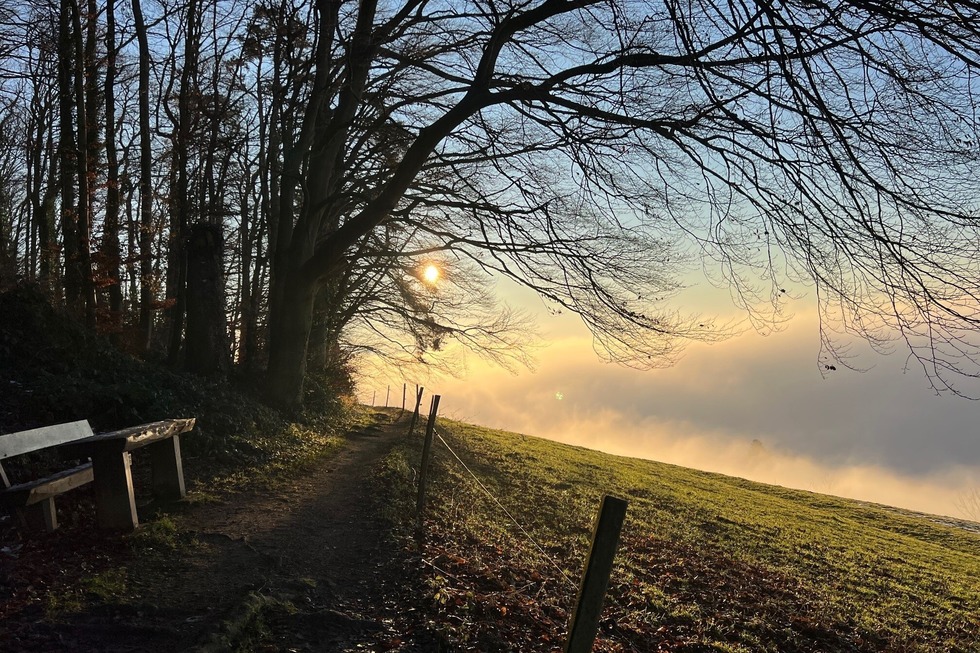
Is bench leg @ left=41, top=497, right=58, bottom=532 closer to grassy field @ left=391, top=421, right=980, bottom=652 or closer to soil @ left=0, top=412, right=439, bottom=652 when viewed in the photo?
soil @ left=0, top=412, right=439, bottom=652

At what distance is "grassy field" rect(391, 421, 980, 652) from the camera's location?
18.7 feet

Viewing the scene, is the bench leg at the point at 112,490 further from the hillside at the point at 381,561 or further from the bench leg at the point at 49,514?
the bench leg at the point at 49,514

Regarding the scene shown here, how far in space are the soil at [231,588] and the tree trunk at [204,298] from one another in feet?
21.1

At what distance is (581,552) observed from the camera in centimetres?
870

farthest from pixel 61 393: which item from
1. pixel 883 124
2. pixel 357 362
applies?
pixel 357 362

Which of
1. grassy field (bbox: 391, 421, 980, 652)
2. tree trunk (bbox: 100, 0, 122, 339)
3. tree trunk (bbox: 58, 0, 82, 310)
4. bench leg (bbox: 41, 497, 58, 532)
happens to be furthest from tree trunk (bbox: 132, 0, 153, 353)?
bench leg (bbox: 41, 497, 58, 532)

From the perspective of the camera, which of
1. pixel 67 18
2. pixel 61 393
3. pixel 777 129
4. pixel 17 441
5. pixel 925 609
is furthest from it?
pixel 67 18

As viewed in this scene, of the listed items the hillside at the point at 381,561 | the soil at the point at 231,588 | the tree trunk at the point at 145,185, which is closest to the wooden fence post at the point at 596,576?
the hillside at the point at 381,561

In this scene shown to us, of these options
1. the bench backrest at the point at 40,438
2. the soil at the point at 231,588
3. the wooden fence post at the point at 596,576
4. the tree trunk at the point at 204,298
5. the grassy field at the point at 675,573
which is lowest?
the soil at the point at 231,588

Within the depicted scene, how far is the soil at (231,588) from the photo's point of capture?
3.94 m

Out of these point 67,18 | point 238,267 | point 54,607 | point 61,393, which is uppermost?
point 67,18

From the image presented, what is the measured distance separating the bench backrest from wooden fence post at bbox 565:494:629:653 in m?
4.42

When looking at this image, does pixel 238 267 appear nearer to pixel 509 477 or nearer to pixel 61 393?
pixel 509 477

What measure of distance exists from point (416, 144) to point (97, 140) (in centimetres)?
925
